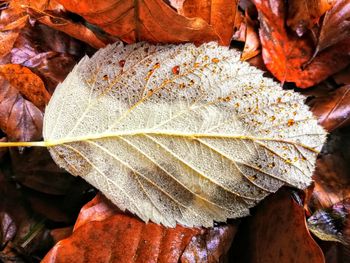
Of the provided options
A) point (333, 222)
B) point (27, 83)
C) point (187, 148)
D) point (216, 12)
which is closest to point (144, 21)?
point (216, 12)

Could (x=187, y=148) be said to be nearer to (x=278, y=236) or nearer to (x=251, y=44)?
(x=278, y=236)

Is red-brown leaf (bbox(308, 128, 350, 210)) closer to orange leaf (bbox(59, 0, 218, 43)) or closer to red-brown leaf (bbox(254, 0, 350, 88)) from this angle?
red-brown leaf (bbox(254, 0, 350, 88))

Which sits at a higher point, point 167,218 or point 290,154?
point 290,154

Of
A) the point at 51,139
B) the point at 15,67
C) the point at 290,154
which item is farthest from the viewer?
the point at 15,67

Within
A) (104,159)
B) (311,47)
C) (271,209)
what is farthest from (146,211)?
(311,47)

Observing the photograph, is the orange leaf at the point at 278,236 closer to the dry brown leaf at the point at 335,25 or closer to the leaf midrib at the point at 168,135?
the leaf midrib at the point at 168,135

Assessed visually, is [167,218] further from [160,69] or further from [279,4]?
[279,4]
